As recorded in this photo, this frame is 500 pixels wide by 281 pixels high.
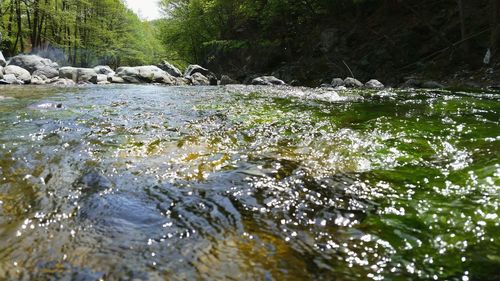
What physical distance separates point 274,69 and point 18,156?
73.4 feet

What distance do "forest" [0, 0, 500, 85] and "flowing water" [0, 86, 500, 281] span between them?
12.6m

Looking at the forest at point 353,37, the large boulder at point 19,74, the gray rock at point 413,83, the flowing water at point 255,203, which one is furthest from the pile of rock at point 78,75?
the flowing water at point 255,203

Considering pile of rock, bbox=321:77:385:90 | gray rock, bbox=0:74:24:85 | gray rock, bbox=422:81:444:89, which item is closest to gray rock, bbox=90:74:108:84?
gray rock, bbox=0:74:24:85

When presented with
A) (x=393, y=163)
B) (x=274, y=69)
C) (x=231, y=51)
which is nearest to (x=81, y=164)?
(x=393, y=163)

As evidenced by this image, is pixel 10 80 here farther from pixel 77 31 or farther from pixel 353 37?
pixel 77 31

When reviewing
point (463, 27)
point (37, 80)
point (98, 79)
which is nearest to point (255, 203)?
point (463, 27)

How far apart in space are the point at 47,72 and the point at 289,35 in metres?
16.2

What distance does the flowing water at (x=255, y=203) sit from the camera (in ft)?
6.73

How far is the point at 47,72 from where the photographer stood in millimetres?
21719

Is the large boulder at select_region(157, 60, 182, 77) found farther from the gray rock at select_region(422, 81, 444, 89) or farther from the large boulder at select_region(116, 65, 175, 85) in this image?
the gray rock at select_region(422, 81, 444, 89)

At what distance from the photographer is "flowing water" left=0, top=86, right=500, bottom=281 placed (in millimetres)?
2051

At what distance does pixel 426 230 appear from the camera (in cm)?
233

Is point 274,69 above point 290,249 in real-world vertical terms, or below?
above

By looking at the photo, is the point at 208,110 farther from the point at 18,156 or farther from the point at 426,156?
the point at 426,156
